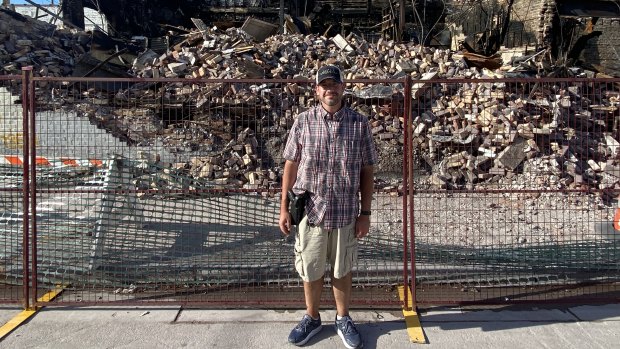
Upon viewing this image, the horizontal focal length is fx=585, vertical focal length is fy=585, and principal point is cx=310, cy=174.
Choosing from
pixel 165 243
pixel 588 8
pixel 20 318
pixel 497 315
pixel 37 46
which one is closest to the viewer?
pixel 20 318

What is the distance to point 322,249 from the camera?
13.8ft

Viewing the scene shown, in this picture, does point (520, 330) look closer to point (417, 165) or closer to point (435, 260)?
point (435, 260)

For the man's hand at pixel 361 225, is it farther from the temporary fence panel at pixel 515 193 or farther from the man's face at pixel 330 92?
the temporary fence panel at pixel 515 193

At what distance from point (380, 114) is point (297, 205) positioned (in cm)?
798

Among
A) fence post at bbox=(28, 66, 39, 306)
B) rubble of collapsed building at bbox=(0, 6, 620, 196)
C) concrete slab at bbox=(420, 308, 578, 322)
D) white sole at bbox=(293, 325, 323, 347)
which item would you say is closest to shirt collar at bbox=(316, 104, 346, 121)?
white sole at bbox=(293, 325, 323, 347)

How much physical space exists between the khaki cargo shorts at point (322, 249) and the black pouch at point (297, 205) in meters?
0.06

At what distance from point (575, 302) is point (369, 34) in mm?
19619

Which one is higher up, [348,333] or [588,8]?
[588,8]

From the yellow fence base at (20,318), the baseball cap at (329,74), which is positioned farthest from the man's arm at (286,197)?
the yellow fence base at (20,318)

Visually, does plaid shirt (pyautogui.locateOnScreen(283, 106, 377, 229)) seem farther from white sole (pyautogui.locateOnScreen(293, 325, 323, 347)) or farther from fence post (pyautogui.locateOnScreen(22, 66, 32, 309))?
fence post (pyautogui.locateOnScreen(22, 66, 32, 309))

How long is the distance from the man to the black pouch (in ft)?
0.11

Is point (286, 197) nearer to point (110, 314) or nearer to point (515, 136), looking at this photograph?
point (110, 314)

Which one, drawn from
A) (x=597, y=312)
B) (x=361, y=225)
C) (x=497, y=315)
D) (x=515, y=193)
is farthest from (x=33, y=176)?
(x=515, y=193)

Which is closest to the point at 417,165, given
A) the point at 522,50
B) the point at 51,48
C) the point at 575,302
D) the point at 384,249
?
the point at 384,249
